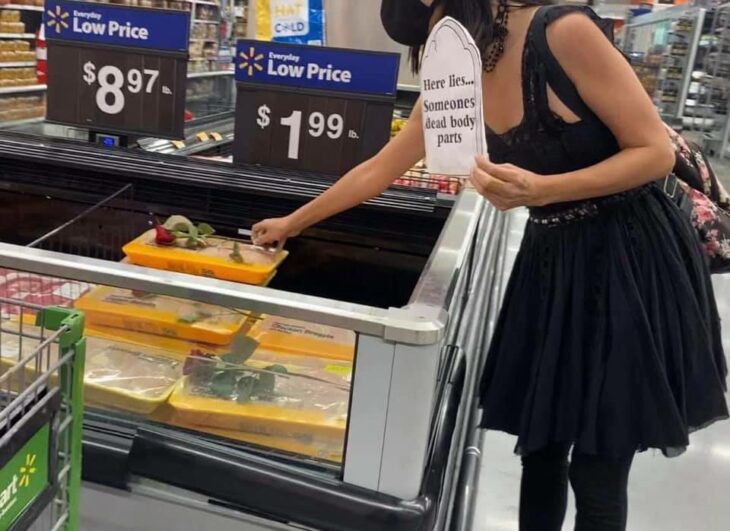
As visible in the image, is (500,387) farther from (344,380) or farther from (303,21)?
(303,21)

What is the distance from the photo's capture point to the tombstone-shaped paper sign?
3.64 ft

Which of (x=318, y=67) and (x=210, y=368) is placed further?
(x=318, y=67)

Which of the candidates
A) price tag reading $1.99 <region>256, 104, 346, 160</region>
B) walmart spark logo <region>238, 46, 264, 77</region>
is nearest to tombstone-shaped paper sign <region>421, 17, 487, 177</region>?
price tag reading $1.99 <region>256, 104, 346, 160</region>

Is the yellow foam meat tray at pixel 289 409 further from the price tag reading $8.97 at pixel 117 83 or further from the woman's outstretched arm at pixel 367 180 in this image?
the price tag reading $8.97 at pixel 117 83

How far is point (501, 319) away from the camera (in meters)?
1.49

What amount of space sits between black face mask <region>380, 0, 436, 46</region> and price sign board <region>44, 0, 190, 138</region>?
0.93 metres

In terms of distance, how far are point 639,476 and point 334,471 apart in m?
1.65

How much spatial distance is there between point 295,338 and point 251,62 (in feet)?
3.35

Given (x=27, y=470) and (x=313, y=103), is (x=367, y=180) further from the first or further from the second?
(x=27, y=470)

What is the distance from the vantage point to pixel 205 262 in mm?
1679

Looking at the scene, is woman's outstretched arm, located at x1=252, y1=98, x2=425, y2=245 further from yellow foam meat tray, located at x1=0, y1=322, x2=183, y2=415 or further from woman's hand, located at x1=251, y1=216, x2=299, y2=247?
yellow foam meat tray, located at x1=0, y1=322, x2=183, y2=415

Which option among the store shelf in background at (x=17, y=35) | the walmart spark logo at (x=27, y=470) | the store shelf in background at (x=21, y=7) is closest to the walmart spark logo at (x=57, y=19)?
the walmart spark logo at (x=27, y=470)

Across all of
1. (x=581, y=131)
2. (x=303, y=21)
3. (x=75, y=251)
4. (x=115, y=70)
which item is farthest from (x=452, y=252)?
(x=303, y=21)

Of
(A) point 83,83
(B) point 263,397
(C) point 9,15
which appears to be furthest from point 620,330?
(C) point 9,15
